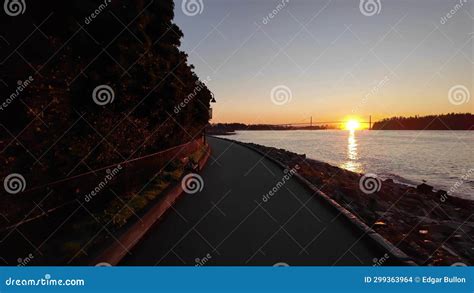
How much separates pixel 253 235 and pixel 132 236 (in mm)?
2387

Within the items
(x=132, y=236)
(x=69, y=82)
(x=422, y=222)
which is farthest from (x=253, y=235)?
(x=422, y=222)

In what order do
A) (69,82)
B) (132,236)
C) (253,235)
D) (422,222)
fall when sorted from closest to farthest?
1. (132,236)
2. (253,235)
3. (69,82)
4. (422,222)

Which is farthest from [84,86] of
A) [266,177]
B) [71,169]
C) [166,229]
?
[266,177]

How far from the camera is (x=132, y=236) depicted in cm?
663

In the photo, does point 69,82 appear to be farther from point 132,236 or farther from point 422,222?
point 422,222

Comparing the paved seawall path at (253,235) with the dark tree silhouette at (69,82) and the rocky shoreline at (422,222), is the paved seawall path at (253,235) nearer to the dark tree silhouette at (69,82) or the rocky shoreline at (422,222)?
the rocky shoreline at (422,222)

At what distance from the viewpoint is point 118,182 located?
10.1 m

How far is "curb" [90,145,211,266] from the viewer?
5.53 metres

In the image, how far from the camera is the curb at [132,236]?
5.53 m

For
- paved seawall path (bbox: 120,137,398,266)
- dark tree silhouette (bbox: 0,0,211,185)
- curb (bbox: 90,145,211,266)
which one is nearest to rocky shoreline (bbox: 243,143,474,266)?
paved seawall path (bbox: 120,137,398,266)

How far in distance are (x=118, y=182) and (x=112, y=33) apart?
4176mm

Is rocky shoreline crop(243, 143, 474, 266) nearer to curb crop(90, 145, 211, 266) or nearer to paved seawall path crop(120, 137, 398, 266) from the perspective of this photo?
paved seawall path crop(120, 137, 398, 266)

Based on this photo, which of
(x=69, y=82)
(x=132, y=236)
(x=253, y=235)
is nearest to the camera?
(x=132, y=236)

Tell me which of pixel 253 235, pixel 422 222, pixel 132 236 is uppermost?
pixel 422 222
